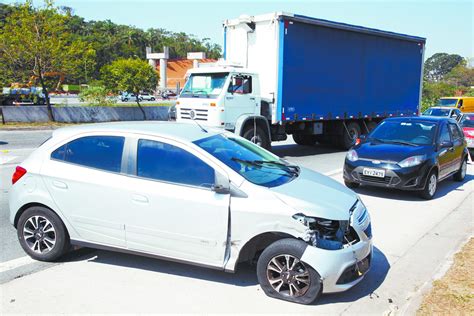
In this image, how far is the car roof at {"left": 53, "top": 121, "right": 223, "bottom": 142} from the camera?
471 centimetres

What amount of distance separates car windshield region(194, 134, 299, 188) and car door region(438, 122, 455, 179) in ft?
15.9

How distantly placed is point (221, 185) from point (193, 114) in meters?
8.03

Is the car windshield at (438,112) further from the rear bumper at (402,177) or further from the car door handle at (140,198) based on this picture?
the car door handle at (140,198)

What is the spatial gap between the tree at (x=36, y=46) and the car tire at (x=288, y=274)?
69.5ft

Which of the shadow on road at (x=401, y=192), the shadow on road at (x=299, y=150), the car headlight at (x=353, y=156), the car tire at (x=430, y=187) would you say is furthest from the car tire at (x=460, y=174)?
the shadow on road at (x=299, y=150)

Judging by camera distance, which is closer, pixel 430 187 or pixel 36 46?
pixel 430 187

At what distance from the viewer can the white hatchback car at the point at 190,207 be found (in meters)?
4.09

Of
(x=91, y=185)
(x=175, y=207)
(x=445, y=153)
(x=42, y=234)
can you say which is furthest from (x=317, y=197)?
(x=445, y=153)

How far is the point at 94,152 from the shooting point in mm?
4797

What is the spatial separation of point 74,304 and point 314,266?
2.14 meters

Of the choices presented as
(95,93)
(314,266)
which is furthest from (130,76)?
(314,266)

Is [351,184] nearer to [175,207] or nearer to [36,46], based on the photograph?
[175,207]

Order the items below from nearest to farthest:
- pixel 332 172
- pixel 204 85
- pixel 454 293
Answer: pixel 454 293 < pixel 332 172 < pixel 204 85

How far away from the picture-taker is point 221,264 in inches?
168
